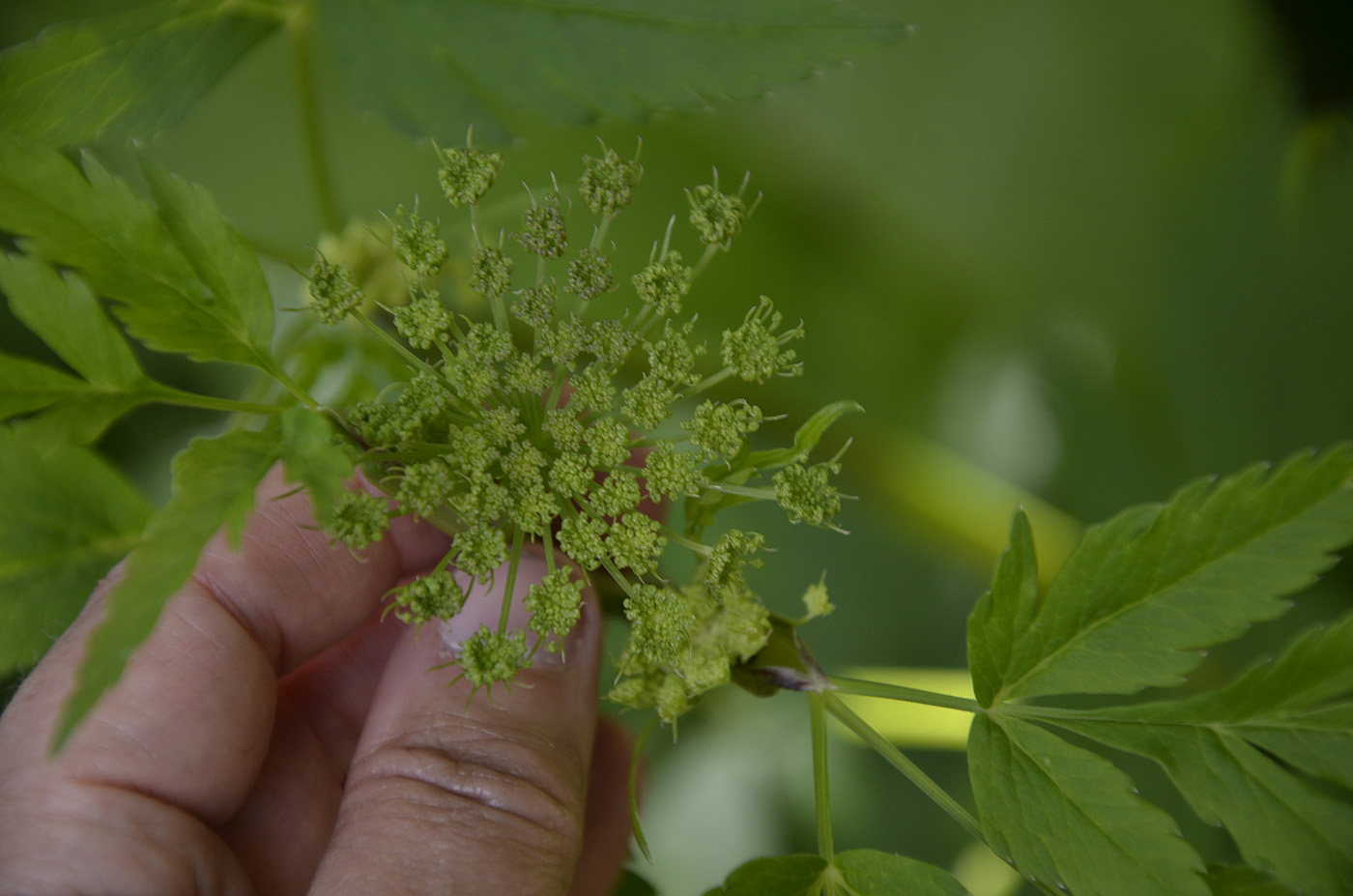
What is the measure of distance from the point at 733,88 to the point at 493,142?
0.24 meters

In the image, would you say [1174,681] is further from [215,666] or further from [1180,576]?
[215,666]

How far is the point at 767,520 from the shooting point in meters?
2.12

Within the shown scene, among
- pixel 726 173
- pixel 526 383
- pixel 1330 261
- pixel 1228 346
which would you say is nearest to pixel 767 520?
pixel 726 173

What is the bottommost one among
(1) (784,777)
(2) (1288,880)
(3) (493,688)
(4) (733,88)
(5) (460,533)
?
(1) (784,777)

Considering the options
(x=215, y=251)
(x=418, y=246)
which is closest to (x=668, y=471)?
(x=418, y=246)

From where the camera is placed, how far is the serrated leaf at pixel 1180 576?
801 mm

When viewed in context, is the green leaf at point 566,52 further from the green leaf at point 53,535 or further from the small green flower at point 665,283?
the green leaf at point 53,535

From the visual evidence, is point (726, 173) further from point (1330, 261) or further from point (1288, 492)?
point (1288, 492)

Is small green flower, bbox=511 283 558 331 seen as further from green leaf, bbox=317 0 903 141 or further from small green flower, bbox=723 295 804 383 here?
green leaf, bbox=317 0 903 141

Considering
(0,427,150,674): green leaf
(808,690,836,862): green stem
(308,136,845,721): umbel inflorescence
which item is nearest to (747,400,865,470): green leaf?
(308,136,845,721): umbel inflorescence

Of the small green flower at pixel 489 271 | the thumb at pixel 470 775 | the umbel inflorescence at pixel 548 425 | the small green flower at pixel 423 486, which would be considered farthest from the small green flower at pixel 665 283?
the thumb at pixel 470 775

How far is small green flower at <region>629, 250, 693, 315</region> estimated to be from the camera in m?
0.74

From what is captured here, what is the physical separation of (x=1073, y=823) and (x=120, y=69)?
1.14m

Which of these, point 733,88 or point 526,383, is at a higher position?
point 733,88
